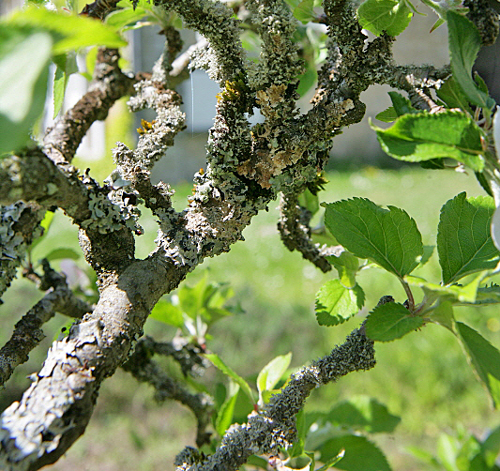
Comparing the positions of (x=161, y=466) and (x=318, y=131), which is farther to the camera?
(x=161, y=466)

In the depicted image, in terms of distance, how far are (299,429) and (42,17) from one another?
567 mm

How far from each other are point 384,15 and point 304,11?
18cm

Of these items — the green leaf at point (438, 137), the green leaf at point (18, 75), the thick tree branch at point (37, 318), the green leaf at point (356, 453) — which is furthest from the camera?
the green leaf at point (356, 453)

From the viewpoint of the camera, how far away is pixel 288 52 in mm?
500

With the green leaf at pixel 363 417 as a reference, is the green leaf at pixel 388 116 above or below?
above

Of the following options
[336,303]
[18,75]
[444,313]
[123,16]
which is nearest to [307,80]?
[123,16]

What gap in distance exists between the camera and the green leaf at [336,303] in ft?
1.94

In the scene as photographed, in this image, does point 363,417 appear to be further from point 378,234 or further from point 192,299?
point 378,234

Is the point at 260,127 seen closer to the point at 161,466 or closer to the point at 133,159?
the point at 133,159

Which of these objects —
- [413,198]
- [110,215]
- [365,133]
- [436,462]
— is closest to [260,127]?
[110,215]

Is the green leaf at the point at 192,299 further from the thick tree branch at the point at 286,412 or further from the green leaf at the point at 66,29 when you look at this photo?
the green leaf at the point at 66,29

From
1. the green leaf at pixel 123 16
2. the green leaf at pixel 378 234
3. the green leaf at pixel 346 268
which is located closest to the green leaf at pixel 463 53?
the green leaf at pixel 378 234

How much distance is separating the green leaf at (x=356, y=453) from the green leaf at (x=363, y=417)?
0.28 ft

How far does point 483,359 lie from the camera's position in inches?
16.2
